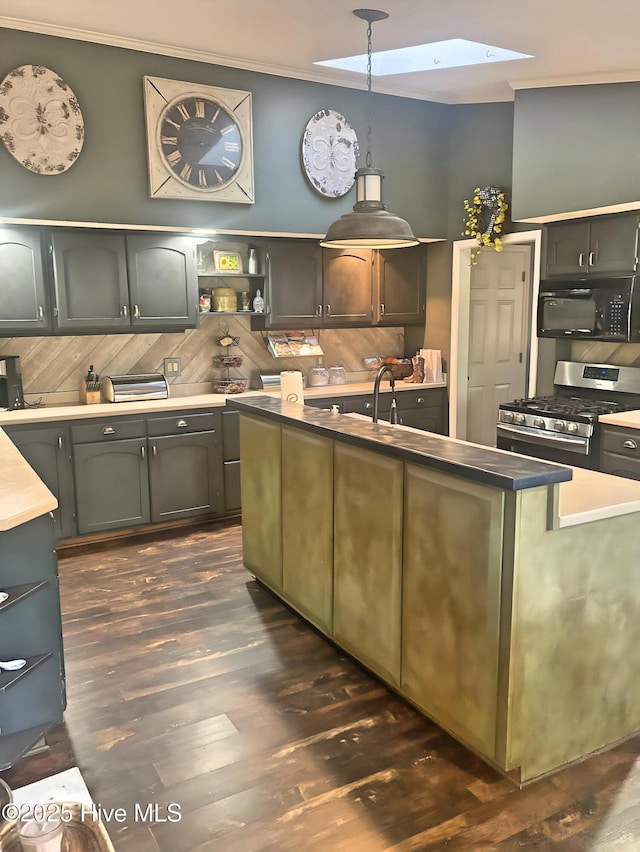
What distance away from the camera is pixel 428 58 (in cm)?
483

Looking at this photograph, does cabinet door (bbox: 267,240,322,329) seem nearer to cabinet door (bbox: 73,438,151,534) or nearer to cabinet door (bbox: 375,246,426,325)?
cabinet door (bbox: 375,246,426,325)

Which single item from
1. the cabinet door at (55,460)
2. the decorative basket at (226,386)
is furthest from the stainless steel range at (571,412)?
the cabinet door at (55,460)

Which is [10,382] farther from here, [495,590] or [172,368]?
[495,590]

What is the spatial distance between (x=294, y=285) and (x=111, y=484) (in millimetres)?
2084

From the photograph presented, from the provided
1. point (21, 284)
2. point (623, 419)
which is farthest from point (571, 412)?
point (21, 284)

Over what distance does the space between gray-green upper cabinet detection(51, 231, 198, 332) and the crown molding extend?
1167 mm

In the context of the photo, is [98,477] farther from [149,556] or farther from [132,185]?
[132,185]

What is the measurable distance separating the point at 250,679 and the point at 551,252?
3529 mm

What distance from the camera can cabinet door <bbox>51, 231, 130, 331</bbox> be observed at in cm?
448

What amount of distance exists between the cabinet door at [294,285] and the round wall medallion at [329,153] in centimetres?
48

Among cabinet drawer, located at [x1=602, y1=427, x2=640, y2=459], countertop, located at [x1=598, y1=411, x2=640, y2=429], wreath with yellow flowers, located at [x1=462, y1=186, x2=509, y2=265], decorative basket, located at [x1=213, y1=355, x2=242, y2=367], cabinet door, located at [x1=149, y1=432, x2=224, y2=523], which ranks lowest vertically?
cabinet door, located at [x1=149, y1=432, x2=224, y2=523]

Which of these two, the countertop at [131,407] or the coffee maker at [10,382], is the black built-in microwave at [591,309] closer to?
the countertop at [131,407]

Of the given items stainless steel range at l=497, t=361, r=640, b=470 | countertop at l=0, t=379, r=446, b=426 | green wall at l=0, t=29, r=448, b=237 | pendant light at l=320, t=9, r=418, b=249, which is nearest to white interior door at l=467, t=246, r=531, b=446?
green wall at l=0, t=29, r=448, b=237

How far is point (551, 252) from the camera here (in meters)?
4.82
